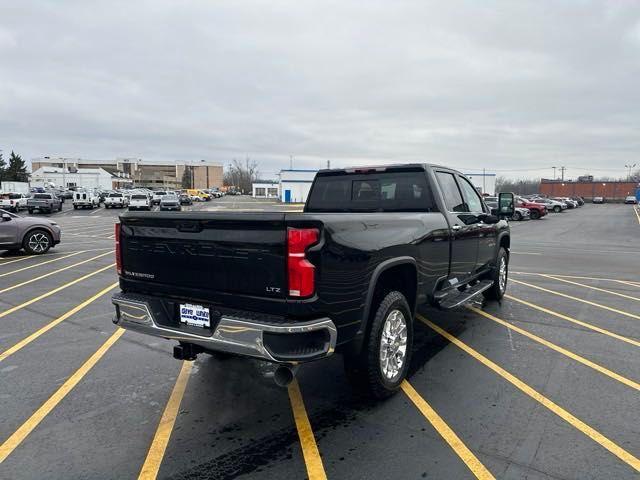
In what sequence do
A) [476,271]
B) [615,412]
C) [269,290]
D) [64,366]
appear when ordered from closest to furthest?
[269,290]
[615,412]
[64,366]
[476,271]

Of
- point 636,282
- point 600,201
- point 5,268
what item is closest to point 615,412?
point 636,282

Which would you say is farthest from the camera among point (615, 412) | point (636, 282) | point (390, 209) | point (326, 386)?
point (636, 282)

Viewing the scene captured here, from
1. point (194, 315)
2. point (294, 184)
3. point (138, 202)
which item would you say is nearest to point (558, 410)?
point (194, 315)

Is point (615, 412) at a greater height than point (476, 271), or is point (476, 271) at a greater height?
point (476, 271)

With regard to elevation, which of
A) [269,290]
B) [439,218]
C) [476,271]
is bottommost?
[476,271]

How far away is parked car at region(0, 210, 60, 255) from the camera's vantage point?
12.7m

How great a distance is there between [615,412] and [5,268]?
39.2 feet

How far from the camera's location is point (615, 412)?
12.2 ft

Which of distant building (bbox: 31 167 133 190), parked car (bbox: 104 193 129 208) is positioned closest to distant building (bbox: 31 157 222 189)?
distant building (bbox: 31 167 133 190)

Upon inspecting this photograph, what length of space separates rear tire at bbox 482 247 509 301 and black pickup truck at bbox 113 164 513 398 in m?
2.65

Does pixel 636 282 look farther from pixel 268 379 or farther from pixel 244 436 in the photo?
pixel 244 436

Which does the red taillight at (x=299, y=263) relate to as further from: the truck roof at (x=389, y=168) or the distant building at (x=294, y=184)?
the distant building at (x=294, y=184)

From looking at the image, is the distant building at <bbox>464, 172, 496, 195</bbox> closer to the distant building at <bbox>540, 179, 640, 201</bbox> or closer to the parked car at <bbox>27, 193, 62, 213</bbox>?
the distant building at <bbox>540, 179, 640, 201</bbox>

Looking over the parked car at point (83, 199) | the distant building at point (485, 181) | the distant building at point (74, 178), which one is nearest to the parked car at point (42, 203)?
the parked car at point (83, 199)
